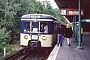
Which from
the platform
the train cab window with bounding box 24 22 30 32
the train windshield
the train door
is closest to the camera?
the platform

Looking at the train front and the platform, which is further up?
the train front

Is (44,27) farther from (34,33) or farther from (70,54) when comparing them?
(70,54)

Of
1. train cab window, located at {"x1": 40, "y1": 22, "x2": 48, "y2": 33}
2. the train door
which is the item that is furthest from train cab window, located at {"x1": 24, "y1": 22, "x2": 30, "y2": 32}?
train cab window, located at {"x1": 40, "y1": 22, "x2": 48, "y2": 33}

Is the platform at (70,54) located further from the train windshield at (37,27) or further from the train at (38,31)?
the train windshield at (37,27)

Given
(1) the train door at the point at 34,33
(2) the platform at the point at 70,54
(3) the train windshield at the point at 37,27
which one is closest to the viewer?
(2) the platform at the point at 70,54

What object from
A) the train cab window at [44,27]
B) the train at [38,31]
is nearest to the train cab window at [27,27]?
the train at [38,31]

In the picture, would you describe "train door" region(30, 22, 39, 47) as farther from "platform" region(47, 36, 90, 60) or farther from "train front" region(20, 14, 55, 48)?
"platform" region(47, 36, 90, 60)

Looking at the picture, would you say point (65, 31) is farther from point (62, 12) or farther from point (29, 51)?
point (29, 51)

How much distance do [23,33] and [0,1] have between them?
6.91 metres

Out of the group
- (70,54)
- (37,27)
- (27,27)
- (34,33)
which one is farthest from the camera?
(27,27)

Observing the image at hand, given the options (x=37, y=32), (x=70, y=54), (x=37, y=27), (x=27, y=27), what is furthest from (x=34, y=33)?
(x=70, y=54)

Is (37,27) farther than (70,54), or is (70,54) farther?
(37,27)

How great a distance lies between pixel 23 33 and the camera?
15773 mm

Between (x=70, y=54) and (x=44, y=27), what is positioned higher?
(x=44, y=27)
